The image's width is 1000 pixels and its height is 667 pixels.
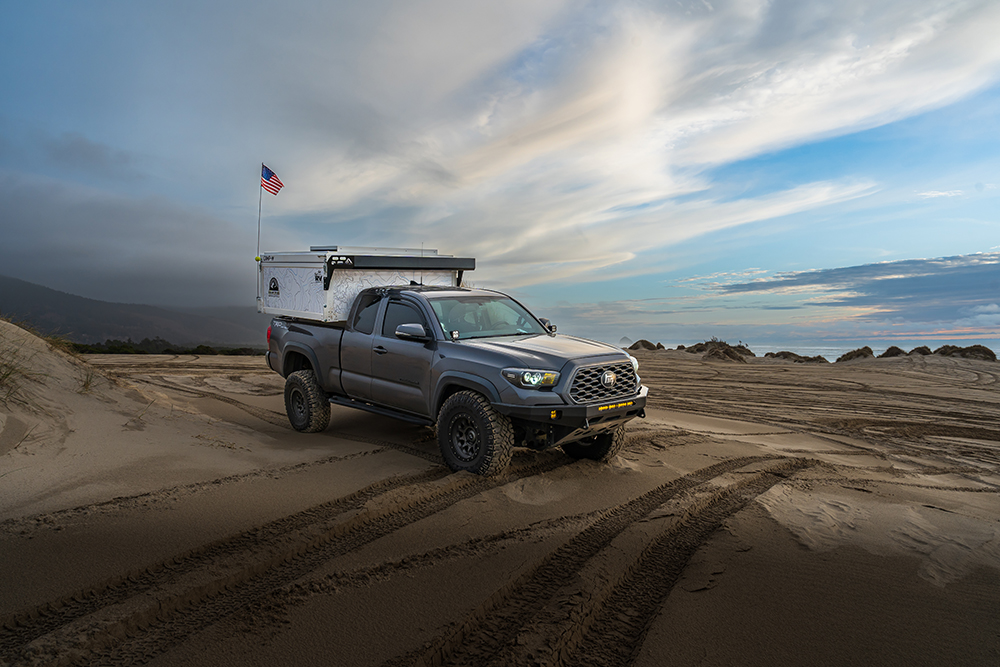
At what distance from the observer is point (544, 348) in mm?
6402

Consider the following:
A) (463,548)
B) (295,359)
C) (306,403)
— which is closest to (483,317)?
(306,403)

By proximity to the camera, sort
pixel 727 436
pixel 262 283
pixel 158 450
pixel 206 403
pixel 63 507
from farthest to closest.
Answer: pixel 206 403 < pixel 262 283 < pixel 727 436 < pixel 158 450 < pixel 63 507

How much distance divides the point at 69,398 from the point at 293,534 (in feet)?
18.2

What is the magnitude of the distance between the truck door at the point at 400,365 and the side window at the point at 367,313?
246 mm

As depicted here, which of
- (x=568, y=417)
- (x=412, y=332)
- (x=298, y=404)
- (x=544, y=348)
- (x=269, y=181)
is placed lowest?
(x=298, y=404)

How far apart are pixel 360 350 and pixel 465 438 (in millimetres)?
2308

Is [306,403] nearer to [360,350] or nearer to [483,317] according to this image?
[360,350]

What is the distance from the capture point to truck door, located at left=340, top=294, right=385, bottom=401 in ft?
25.7

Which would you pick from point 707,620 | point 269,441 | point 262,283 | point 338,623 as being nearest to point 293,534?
point 338,623

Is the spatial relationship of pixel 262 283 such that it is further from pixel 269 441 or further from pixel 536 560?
pixel 536 560

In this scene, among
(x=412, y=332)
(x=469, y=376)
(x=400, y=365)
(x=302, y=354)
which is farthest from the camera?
(x=302, y=354)

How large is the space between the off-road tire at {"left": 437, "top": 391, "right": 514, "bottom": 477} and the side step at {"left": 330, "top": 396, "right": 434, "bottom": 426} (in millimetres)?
529

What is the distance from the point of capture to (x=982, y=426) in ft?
34.0

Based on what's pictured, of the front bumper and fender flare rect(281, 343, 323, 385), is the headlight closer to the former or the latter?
the front bumper
